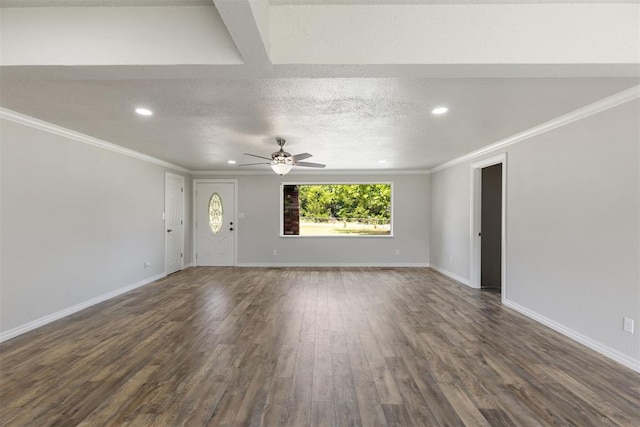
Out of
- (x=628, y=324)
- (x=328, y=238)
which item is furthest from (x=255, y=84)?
(x=328, y=238)

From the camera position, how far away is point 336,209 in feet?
24.7

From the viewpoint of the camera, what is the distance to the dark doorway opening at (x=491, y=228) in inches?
211

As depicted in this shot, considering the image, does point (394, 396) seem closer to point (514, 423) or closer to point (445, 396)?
point (445, 396)

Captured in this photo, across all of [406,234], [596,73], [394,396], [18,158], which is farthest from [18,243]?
[406,234]

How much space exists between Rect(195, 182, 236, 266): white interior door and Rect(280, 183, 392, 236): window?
1311 millimetres

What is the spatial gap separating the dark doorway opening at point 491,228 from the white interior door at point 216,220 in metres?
5.30

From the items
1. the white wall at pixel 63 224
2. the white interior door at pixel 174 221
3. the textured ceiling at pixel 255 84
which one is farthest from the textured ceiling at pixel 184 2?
the white interior door at pixel 174 221

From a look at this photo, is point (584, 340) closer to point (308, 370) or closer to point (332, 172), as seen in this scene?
point (308, 370)

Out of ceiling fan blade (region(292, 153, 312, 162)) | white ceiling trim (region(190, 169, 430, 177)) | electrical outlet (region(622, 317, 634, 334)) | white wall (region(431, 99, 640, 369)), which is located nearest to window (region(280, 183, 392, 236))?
white ceiling trim (region(190, 169, 430, 177))

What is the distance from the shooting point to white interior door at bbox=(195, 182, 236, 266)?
7391 mm

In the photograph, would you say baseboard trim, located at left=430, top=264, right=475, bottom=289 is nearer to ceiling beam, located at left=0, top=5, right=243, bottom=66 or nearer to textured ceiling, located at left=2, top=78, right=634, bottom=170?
textured ceiling, located at left=2, top=78, right=634, bottom=170

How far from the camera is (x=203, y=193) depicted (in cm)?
741

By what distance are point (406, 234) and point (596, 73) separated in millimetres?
5557

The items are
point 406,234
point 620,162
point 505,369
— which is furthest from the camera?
point 406,234
